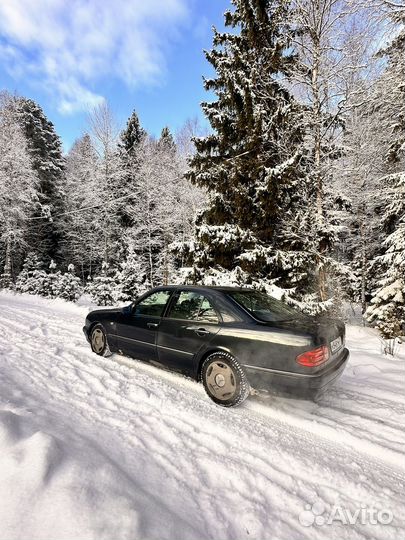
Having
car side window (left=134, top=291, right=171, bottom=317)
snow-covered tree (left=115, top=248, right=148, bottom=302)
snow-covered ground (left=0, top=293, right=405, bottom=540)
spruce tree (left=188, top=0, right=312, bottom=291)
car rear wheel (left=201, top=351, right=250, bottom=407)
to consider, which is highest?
spruce tree (left=188, top=0, right=312, bottom=291)

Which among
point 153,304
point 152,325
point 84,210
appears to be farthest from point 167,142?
point 152,325

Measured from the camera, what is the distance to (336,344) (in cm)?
381

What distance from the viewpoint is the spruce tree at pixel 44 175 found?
72.5 feet

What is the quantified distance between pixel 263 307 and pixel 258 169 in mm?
5630

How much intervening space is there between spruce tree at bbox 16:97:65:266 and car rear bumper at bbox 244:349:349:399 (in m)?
21.0

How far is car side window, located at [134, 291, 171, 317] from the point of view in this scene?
15.0 ft

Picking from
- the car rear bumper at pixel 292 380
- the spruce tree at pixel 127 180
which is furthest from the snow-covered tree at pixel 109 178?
the car rear bumper at pixel 292 380

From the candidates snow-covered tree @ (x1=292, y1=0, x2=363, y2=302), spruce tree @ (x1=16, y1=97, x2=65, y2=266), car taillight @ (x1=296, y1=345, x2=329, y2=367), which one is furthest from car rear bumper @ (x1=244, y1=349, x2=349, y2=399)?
spruce tree @ (x1=16, y1=97, x2=65, y2=266)

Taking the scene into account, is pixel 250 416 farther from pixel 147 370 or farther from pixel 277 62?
pixel 277 62

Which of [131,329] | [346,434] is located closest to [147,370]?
[131,329]

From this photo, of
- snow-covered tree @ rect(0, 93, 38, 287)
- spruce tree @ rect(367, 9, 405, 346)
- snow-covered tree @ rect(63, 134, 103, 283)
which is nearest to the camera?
spruce tree @ rect(367, 9, 405, 346)

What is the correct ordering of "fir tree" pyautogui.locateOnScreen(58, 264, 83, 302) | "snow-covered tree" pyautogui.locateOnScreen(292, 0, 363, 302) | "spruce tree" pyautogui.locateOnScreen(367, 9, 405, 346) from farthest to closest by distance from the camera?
"fir tree" pyautogui.locateOnScreen(58, 264, 83, 302) → "snow-covered tree" pyautogui.locateOnScreen(292, 0, 363, 302) → "spruce tree" pyautogui.locateOnScreen(367, 9, 405, 346)

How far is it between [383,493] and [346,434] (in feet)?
2.51

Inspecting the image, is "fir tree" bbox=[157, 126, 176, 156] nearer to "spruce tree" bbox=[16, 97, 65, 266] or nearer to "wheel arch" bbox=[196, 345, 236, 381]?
"spruce tree" bbox=[16, 97, 65, 266]
